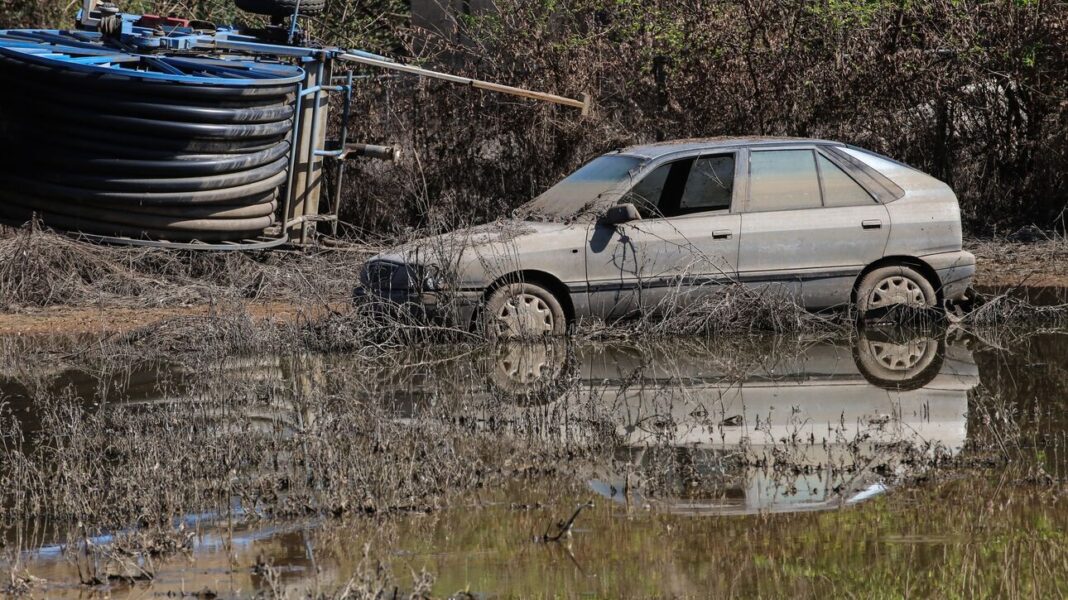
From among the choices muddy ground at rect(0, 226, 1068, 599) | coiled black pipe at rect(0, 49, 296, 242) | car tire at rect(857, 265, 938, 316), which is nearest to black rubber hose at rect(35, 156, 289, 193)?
coiled black pipe at rect(0, 49, 296, 242)

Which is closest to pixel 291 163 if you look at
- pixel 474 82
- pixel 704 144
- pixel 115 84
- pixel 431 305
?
pixel 115 84

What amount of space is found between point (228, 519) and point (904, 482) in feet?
9.42

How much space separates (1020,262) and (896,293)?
153 inches

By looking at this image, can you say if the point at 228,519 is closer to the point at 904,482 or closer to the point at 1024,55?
the point at 904,482

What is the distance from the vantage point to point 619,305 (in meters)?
10.1

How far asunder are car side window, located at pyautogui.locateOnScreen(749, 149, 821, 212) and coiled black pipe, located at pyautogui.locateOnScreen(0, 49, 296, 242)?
190 inches

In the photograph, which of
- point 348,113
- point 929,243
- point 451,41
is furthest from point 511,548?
point 451,41

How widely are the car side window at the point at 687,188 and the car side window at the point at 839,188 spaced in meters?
0.70

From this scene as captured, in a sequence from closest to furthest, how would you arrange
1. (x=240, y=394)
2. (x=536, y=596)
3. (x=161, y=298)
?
(x=536, y=596) → (x=240, y=394) → (x=161, y=298)

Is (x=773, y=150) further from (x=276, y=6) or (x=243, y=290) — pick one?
(x=276, y=6)

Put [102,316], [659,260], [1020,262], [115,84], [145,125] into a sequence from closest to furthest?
[659,260] → [102,316] → [115,84] → [145,125] → [1020,262]

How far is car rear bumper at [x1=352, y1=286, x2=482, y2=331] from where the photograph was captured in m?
9.91

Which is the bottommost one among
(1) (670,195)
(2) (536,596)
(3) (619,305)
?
(2) (536,596)

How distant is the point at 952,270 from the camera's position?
1044cm
